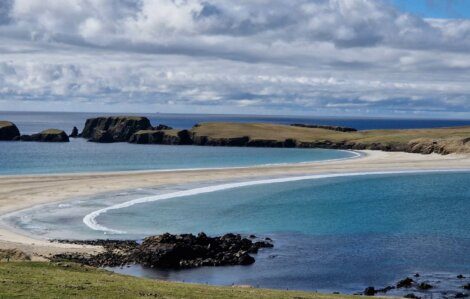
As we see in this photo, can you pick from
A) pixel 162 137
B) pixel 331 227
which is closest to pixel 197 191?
pixel 331 227

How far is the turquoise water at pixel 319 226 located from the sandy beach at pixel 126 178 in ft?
16.8

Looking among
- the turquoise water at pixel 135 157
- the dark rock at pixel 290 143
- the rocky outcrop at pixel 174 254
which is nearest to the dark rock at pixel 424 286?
the rocky outcrop at pixel 174 254

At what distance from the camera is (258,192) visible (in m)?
77.2

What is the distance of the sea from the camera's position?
125ft

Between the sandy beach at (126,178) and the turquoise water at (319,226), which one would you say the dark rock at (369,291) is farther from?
the sandy beach at (126,178)

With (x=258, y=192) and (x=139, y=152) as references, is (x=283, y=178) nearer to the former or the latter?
(x=258, y=192)

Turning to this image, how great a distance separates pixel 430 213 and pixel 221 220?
20053 millimetres

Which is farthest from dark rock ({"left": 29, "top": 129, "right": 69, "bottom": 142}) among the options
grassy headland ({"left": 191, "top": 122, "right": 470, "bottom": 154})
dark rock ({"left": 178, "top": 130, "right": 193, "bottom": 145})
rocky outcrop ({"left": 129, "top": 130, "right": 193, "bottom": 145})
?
grassy headland ({"left": 191, "top": 122, "right": 470, "bottom": 154})

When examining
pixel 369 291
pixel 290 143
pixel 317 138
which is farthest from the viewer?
pixel 317 138

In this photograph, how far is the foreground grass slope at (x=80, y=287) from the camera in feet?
75.5

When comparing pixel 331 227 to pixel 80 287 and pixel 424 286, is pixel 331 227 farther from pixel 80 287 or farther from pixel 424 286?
pixel 80 287

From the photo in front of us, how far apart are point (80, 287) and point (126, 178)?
216 ft

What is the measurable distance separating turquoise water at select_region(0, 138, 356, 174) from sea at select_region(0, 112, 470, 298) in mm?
13204

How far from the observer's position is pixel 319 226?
54.0 m
